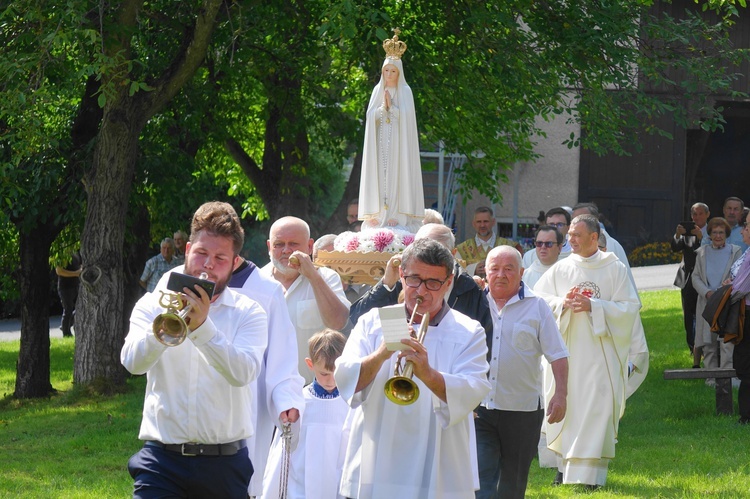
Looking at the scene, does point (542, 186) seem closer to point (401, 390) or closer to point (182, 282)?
point (401, 390)

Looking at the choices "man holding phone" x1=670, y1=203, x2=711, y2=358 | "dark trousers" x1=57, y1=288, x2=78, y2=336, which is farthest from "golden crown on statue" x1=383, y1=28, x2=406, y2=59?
"dark trousers" x1=57, y1=288, x2=78, y2=336

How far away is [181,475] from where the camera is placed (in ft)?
15.3

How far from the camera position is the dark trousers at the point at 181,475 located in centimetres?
465

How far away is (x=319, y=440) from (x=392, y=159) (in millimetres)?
3619

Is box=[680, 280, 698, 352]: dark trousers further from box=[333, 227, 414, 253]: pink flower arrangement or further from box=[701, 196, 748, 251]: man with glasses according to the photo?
box=[333, 227, 414, 253]: pink flower arrangement

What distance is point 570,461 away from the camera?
30.8ft

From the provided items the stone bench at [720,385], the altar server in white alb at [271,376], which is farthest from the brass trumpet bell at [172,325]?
the stone bench at [720,385]

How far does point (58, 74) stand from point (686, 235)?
27.5 ft

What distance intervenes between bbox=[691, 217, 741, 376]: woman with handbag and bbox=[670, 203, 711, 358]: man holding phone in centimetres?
74

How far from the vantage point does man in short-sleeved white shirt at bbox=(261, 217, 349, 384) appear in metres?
7.02

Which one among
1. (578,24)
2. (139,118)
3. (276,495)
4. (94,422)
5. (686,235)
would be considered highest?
(578,24)

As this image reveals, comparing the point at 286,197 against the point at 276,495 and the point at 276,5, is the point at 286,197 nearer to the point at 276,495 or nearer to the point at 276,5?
the point at 276,5

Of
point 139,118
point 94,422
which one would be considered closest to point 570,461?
point 94,422

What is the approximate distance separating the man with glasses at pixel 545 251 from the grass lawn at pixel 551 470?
5.70 ft
